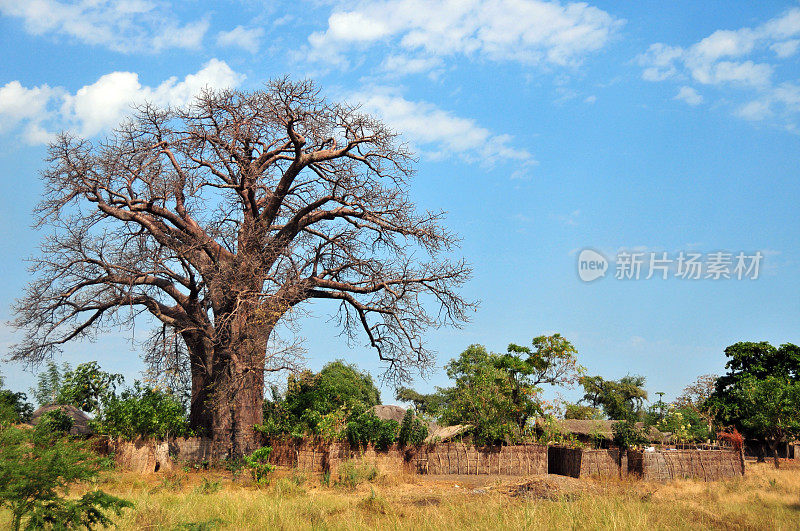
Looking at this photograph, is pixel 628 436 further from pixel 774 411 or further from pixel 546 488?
pixel 774 411

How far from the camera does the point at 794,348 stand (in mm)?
34781

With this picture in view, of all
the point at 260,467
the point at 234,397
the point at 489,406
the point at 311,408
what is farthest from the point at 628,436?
the point at 234,397

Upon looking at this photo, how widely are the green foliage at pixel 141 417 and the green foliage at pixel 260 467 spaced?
2.81 metres

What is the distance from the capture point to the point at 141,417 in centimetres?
1714

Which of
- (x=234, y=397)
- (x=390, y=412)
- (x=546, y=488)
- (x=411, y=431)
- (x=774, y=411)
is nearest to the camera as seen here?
(x=546, y=488)

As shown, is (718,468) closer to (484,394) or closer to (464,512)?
(484,394)

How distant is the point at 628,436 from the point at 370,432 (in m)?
8.82

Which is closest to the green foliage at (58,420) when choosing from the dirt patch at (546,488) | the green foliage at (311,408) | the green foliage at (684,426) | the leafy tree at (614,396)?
the green foliage at (311,408)

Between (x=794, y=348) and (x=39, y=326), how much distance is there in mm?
36629

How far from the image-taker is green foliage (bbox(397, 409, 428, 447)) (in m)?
18.1

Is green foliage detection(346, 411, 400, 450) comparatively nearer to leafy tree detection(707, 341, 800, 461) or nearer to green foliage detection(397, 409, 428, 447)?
green foliage detection(397, 409, 428, 447)

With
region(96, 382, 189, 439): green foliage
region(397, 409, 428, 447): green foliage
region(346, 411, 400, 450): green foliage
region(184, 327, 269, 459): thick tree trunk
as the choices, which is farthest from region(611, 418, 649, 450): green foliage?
region(96, 382, 189, 439): green foliage

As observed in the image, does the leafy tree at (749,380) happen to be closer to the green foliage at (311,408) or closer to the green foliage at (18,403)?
the green foliage at (311,408)

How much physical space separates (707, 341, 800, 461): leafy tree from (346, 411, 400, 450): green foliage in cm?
1924
